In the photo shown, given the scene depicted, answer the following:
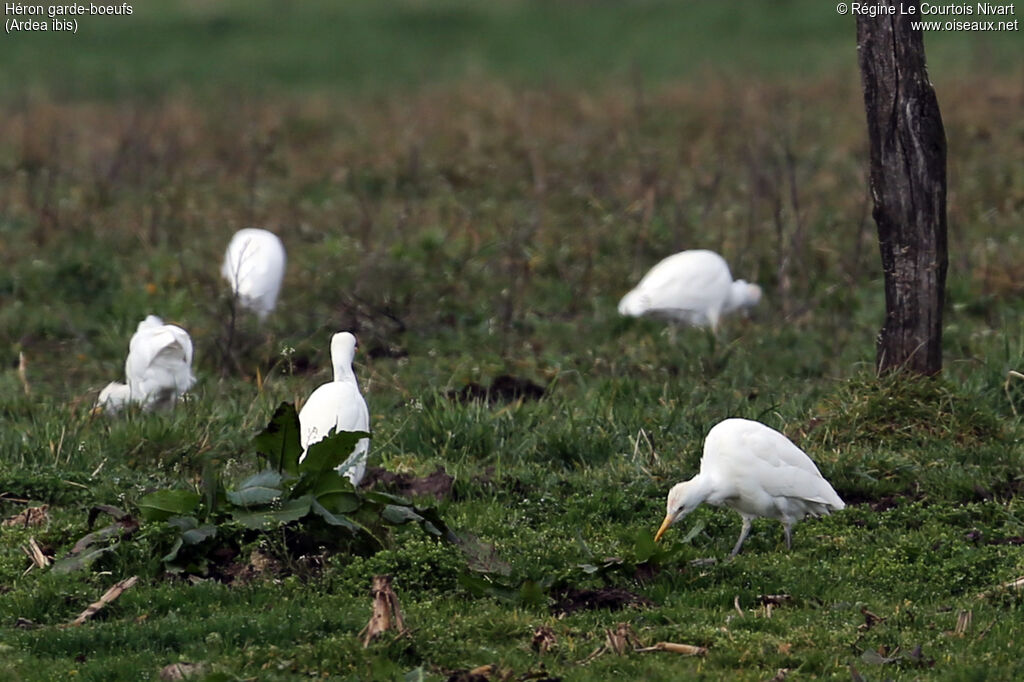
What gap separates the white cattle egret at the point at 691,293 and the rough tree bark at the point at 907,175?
3201mm

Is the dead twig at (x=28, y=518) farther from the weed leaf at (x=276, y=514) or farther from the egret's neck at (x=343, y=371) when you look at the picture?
the egret's neck at (x=343, y=371)

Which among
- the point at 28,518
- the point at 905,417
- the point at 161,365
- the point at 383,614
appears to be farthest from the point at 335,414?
the point at 905,417

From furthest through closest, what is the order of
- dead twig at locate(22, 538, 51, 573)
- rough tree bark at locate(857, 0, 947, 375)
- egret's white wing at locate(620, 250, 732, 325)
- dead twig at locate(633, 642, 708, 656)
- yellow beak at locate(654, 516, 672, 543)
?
egret's white wing at locate(620, 250, 732, 325), rough tree bark at locate(857, 0, 947, 375), yellow beak at locate(654, 516, 672, 543), dead twig at locate(22, 538, 51, 573), dead twig at locate(633, 642, 708, 656)

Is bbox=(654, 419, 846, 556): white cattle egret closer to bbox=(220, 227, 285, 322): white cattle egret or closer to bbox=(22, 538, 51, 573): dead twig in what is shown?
bbox=(22, 538, 51, 573): dead twig

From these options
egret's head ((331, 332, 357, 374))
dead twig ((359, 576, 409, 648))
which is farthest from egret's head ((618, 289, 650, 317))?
dead twig ((359, 576, 409, 648))

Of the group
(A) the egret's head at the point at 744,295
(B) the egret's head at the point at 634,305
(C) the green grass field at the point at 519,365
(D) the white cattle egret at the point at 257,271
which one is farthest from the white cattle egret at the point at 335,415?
(A) the egret's head at the point at 744,295

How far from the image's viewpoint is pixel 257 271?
1134cm

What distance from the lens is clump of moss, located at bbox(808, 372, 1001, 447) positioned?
775cm

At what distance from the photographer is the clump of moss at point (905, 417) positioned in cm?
775

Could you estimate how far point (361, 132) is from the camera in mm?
17969

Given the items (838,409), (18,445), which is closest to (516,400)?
(838,409)

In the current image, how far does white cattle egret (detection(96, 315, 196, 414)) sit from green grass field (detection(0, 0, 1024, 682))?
270 mm

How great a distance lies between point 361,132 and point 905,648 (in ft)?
44.9

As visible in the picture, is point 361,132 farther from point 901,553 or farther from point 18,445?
point 901,553
